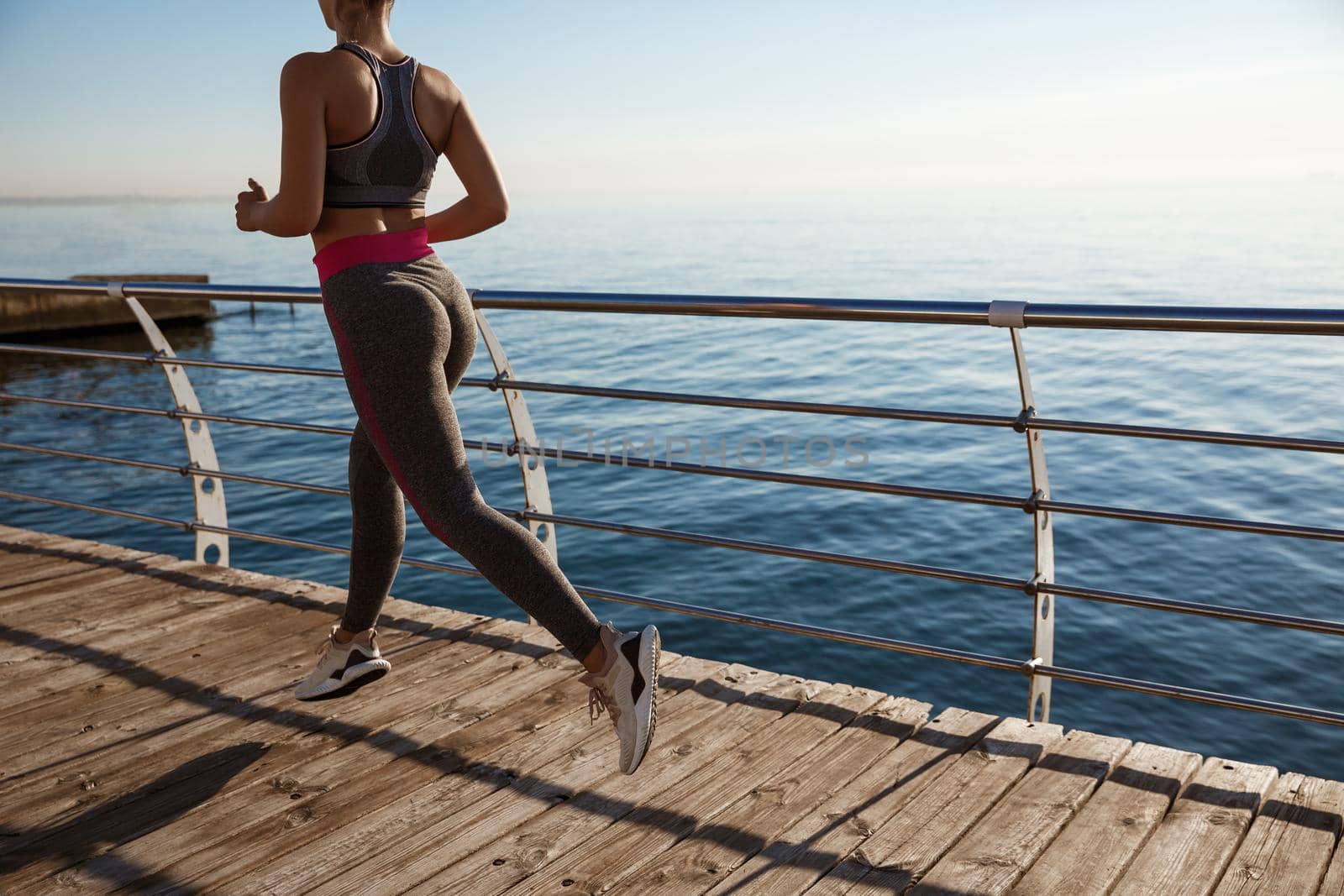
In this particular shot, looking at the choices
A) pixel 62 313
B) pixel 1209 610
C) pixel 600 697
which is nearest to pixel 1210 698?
pixel 1209 610

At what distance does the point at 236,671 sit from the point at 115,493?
14.7 meters

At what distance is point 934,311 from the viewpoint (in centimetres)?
226

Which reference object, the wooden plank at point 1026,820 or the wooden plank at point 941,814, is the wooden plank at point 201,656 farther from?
the wooden plank at point 1026,820

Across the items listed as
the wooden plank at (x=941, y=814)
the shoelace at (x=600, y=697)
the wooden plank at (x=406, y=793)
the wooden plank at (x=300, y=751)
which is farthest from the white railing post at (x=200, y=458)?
the wooden plank at (x=941, y=814)

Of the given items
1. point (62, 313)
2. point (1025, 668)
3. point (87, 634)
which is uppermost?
point (1025, 668)

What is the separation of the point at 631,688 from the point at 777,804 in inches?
14.0

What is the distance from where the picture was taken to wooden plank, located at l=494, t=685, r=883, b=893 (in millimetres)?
1867

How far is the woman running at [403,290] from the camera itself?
197 centimetres

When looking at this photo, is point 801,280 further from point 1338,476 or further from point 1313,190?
point 1313,190

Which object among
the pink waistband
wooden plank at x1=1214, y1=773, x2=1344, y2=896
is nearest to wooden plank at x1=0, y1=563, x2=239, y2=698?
the pink waistband

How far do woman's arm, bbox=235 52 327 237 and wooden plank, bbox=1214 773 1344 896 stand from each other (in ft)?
6.28

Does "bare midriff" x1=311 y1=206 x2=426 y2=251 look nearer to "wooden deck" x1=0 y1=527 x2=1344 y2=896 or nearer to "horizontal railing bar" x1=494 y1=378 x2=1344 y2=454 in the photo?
"horizontal railing bar" x1=494 y1=378 x2=1344 y2=454

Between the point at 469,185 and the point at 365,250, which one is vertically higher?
the point at 469,185

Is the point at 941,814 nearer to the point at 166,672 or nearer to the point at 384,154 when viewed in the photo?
the point at 384,154
